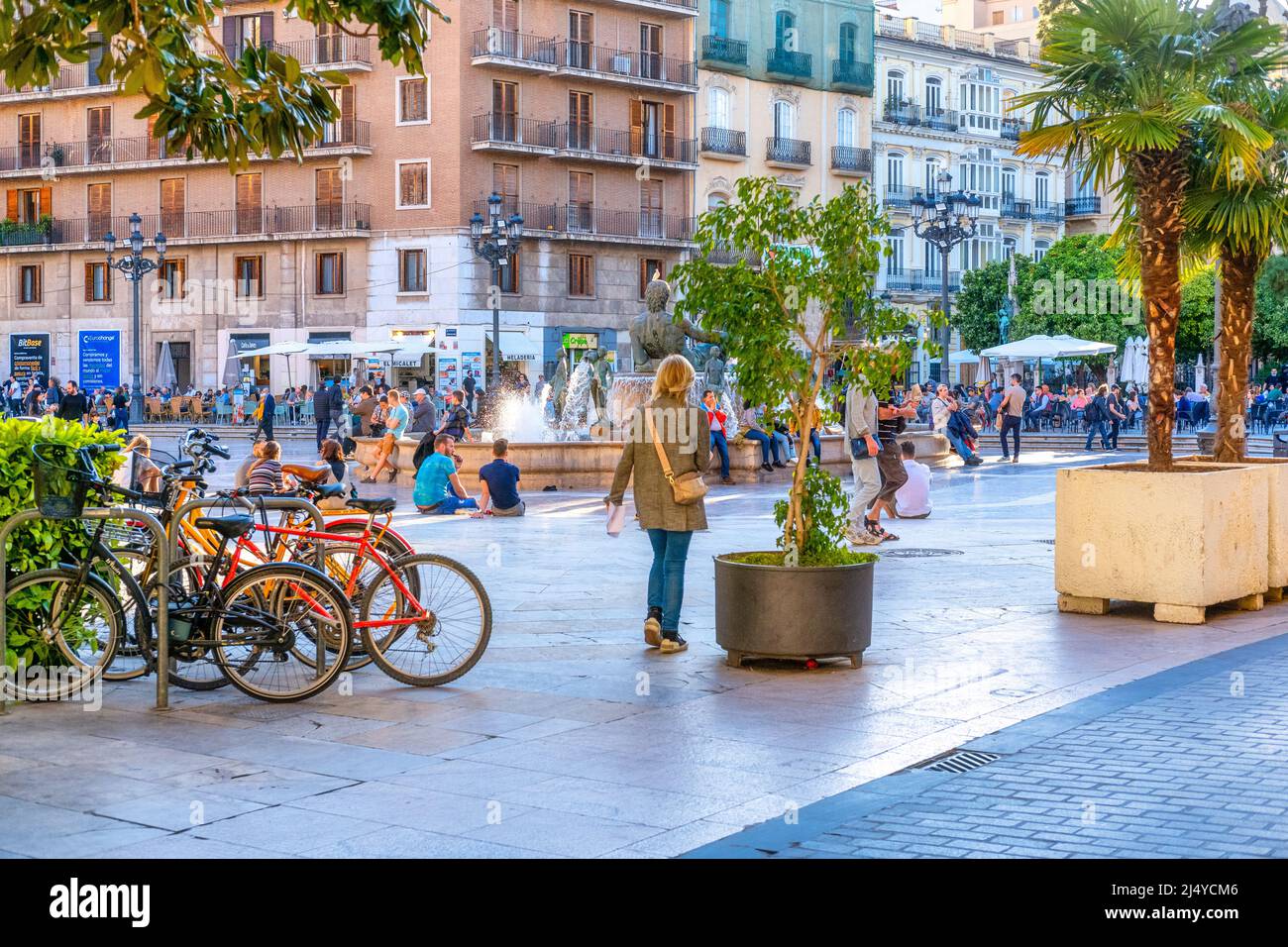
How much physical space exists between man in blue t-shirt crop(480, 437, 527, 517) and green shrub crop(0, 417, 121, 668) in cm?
1014

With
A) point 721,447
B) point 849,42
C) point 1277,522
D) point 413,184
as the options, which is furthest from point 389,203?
point 1277,522

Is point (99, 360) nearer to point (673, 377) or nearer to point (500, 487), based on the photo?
point (500, 487)

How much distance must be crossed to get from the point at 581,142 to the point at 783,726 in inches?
1730

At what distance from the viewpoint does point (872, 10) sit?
58562mm

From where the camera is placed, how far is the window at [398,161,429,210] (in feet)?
155

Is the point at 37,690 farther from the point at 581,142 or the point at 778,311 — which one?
the point at 581,142

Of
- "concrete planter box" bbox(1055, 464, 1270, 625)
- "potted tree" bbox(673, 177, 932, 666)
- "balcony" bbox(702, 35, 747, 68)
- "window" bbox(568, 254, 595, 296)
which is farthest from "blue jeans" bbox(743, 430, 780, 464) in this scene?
"balcony" bbox(702, 35, 747, 68)

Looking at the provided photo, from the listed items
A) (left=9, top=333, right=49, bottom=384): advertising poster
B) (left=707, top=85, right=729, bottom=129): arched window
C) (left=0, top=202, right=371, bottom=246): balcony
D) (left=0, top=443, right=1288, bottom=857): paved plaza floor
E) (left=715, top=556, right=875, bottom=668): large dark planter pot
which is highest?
(left=707, top=85, right=729, bottom=129): arched window

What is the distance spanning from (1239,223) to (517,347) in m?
36.3

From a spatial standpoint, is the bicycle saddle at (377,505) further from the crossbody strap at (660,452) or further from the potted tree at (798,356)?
the potted tree at (798,356)

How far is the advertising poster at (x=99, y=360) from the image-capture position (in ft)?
169

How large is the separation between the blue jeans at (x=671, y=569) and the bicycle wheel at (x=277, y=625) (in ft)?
6.58

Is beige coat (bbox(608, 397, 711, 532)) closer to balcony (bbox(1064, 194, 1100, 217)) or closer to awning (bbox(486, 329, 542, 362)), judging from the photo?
awning (bbox(486, 329, 542, 362))
